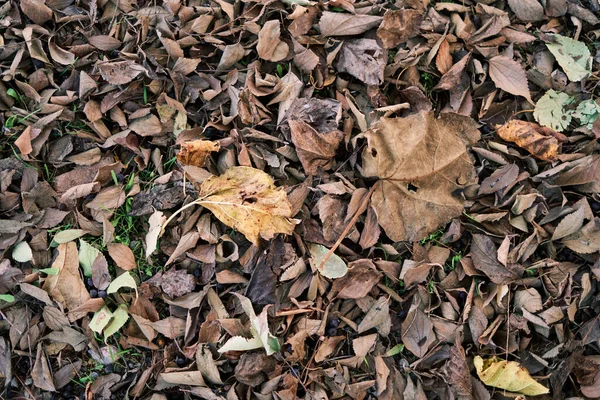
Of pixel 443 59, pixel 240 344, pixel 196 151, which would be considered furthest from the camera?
pixel 443 59

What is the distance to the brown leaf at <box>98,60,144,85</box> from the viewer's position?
86.8 inches

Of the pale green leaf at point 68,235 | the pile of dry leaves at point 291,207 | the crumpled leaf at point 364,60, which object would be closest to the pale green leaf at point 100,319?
the pile of dry leaves at point 291,207

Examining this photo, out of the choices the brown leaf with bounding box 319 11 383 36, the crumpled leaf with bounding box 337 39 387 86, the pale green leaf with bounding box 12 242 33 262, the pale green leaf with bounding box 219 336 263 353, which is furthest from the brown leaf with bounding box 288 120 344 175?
the pale green leaf with bounding box 12 242 33 262

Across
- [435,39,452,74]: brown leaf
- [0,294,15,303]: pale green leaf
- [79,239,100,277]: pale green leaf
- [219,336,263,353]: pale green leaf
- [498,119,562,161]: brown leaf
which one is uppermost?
[435,39,452,74]: brown leaf

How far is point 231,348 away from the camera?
79.2 inches

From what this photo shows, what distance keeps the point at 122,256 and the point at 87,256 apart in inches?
5.5

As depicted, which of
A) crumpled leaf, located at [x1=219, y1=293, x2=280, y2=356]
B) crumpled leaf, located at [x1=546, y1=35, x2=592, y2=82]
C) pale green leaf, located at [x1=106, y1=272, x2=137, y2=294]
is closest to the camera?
crumpled leaf, located at [x1=219, y1=293, x2=280, y2=356]

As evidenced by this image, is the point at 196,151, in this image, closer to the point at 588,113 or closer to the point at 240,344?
the point at 240,344

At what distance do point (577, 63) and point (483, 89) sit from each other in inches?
16.5

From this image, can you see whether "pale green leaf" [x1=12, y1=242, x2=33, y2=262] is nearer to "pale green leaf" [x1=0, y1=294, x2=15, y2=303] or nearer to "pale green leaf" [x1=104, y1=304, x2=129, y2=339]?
"pale green leaf" [x1=0, y1=294, x2=15, y2=303]

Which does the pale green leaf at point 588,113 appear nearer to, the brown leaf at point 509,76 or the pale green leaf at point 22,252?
the brown leaf at point 509,76

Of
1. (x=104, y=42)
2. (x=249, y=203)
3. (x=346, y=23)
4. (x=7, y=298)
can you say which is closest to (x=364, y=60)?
(x=346, y=23)

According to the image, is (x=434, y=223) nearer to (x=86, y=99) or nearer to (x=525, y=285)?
(x=525, y=285)

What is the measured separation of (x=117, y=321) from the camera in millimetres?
2092
